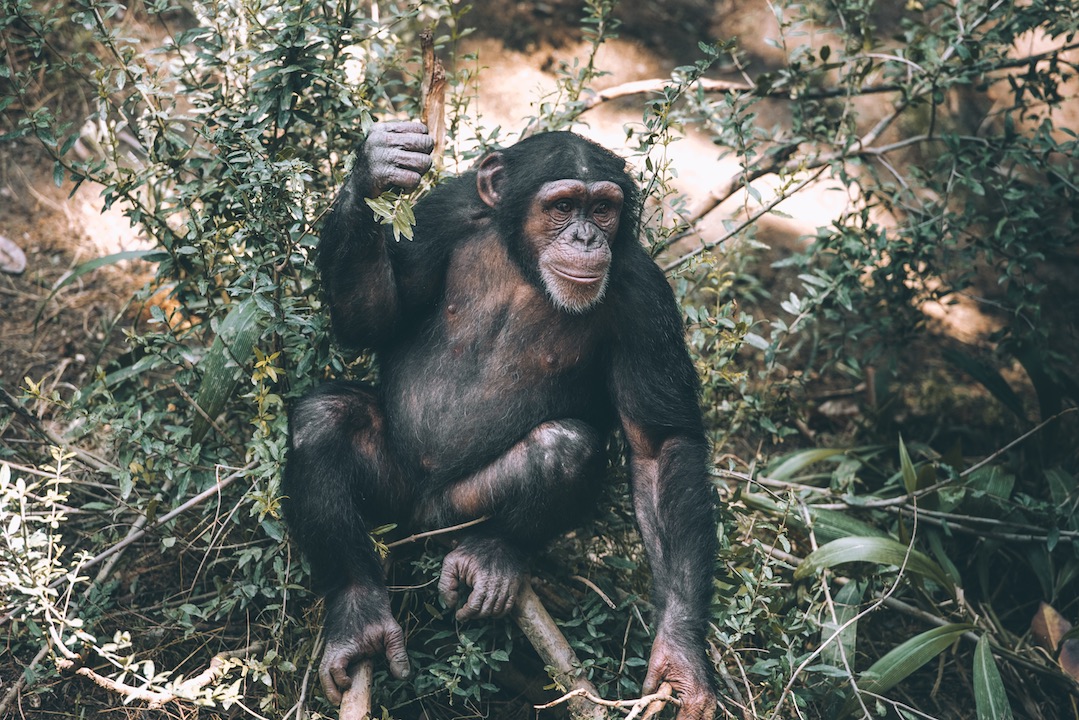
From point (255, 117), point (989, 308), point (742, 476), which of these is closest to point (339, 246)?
point (255, 117)

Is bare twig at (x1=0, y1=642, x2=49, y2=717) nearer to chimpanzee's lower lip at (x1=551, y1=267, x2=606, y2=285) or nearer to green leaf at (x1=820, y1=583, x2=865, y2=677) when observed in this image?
chimpanzee's lower lip at (x1=551, y1=267, x2=606, y2=285)

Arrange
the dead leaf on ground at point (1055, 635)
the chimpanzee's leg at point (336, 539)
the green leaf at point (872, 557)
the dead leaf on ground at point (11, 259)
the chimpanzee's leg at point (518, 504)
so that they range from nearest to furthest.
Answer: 1. the chimpanzee's leg at point (336, 539)
2. the chimpanzee's leg at point (518, 504)
3. the green leaf at point (872, 557)
4. the dead leaf on ground at point (1055, 635)
5. the dead leaf on ground at point (11, 259)

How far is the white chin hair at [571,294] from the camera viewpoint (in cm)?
454

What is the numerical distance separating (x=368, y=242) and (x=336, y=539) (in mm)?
1306

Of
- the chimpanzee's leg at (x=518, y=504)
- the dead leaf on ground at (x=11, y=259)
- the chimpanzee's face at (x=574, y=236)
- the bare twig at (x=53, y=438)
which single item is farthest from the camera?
the dead leaf on ground at (x=11, y=259)

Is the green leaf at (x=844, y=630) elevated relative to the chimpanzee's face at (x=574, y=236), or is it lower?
lower

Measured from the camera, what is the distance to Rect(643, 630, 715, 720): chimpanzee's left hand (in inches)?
162

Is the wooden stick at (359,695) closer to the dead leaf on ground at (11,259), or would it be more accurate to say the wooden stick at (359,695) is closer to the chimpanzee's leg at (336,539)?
the chimpanzee's leg at (336,539)

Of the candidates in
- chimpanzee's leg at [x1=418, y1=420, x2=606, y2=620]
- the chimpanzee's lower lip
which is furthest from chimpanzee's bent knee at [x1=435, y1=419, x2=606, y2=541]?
the chimpanzee's lower lip

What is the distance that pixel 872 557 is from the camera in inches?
205

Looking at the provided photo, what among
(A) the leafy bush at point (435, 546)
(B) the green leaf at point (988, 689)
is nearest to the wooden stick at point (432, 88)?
(A) the leafy bush at point (435, 546)

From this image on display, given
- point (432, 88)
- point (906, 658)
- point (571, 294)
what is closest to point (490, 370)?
point (571, 294)

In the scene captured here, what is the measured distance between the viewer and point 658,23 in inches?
367

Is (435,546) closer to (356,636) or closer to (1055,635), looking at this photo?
(356,636)
